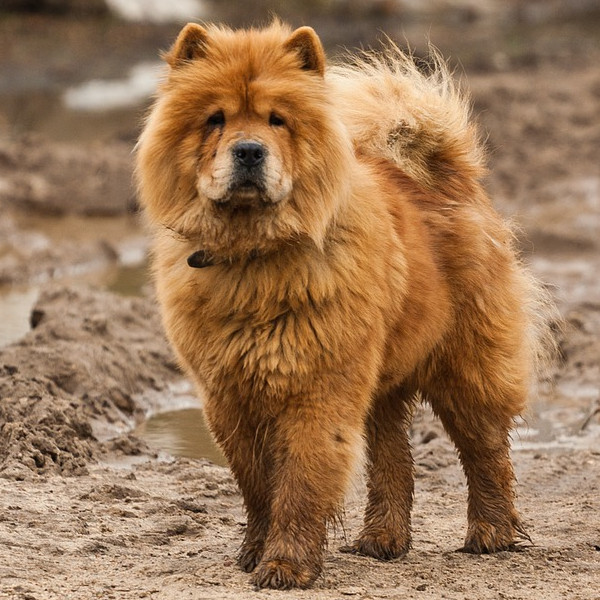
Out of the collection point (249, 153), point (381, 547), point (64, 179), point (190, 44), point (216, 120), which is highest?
point (190, 44)

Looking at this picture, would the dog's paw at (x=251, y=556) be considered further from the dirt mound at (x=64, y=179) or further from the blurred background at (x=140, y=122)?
the dirt mound at (x=64, y=179)

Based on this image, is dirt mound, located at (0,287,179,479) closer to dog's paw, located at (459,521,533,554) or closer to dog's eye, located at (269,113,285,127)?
dog's paw, located at (459,521,533,554)

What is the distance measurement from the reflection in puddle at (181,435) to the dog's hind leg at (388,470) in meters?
1.56

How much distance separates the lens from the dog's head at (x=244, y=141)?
5180 mm

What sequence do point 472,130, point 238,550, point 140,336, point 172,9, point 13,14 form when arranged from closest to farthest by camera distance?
point 238,550
point 472,130
point 140,336
point 13,14
point 172,9

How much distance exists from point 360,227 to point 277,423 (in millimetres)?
946

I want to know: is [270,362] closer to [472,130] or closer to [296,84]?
[296,84]

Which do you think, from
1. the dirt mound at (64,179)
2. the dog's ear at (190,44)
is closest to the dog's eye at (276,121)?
the dog's ear at (190,44)

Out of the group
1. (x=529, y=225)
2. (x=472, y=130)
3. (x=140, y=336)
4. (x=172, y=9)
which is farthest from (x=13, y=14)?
(x=472, y=130)

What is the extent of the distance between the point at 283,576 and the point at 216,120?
197 cm

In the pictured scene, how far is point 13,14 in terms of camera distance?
2439 cm

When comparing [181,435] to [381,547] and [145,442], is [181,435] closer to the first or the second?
[145,442]

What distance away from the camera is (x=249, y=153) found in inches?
200

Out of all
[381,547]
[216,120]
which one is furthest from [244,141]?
[381,547]
